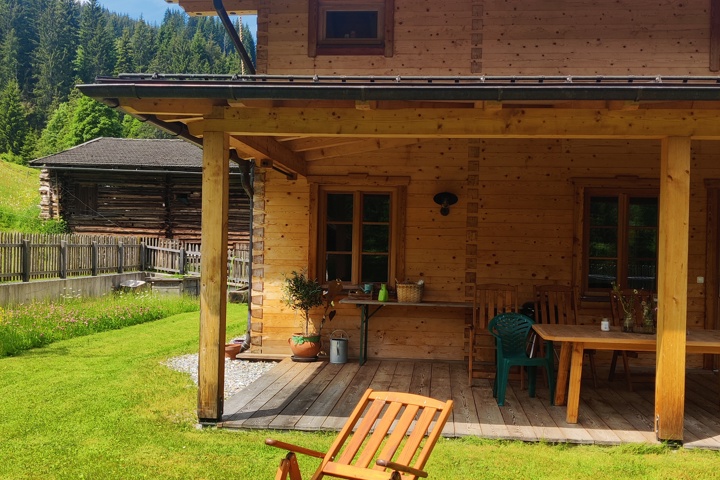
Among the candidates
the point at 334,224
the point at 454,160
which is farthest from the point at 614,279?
the point at 334,224

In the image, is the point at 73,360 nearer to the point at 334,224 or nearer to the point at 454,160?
the point at 334,224

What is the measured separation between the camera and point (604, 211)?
8.16 meters

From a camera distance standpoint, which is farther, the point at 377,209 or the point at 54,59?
the point at 54,59

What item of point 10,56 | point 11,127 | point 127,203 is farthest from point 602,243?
point 10,56

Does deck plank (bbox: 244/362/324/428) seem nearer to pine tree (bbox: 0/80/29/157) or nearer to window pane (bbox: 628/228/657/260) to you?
window pane (bbox: 628/228/657/260)

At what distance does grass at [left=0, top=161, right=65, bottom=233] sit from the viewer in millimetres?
22531

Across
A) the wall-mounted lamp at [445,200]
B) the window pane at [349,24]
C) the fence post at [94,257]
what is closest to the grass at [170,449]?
the wall-mounted lamp at [445,200]

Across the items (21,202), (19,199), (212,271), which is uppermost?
(19,199)

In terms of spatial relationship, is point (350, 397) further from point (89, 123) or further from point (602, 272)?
point (89, 123)

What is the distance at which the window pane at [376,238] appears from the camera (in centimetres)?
848

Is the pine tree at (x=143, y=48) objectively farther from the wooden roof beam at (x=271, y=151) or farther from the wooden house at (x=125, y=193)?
the wooden roof beam at (x=271, y=151)

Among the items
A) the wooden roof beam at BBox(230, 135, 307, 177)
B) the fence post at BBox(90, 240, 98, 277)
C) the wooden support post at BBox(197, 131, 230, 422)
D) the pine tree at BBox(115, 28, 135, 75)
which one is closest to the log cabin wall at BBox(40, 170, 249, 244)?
the fence post at BBox(90, 240, 98, 277)

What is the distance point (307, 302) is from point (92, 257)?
8.50 meters

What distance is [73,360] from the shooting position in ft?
27.3
